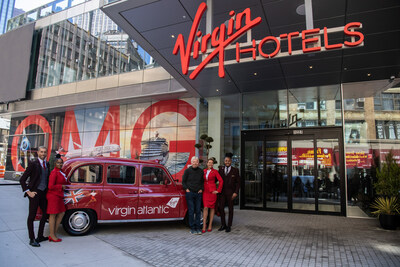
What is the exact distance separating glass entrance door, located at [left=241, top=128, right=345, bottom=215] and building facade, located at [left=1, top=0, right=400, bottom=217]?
0.04 meters

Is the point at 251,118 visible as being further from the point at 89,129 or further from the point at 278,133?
the point at 89,129

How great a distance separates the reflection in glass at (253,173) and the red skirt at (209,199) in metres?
4.32

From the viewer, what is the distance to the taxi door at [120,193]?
581 centimetres

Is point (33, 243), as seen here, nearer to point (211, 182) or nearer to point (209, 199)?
point (209, 199)

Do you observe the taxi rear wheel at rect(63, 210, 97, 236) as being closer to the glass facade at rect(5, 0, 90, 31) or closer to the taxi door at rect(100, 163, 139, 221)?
the taxi door at rect(100, 163, 139, 221)

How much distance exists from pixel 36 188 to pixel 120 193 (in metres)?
1.64

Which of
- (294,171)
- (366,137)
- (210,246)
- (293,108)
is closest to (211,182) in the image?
(210,246)

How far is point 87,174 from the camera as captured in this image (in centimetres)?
588

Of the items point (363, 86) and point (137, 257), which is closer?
point (137, 257)

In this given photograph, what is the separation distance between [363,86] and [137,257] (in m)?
9.50

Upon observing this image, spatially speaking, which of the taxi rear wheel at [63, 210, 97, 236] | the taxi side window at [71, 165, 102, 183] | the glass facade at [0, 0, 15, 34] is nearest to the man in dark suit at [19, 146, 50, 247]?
the taxi rear wheel at [63, 210, 97, 236]

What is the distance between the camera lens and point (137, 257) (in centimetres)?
444

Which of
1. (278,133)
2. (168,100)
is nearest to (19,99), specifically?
(168,100)

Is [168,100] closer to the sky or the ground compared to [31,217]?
closer to the sky
